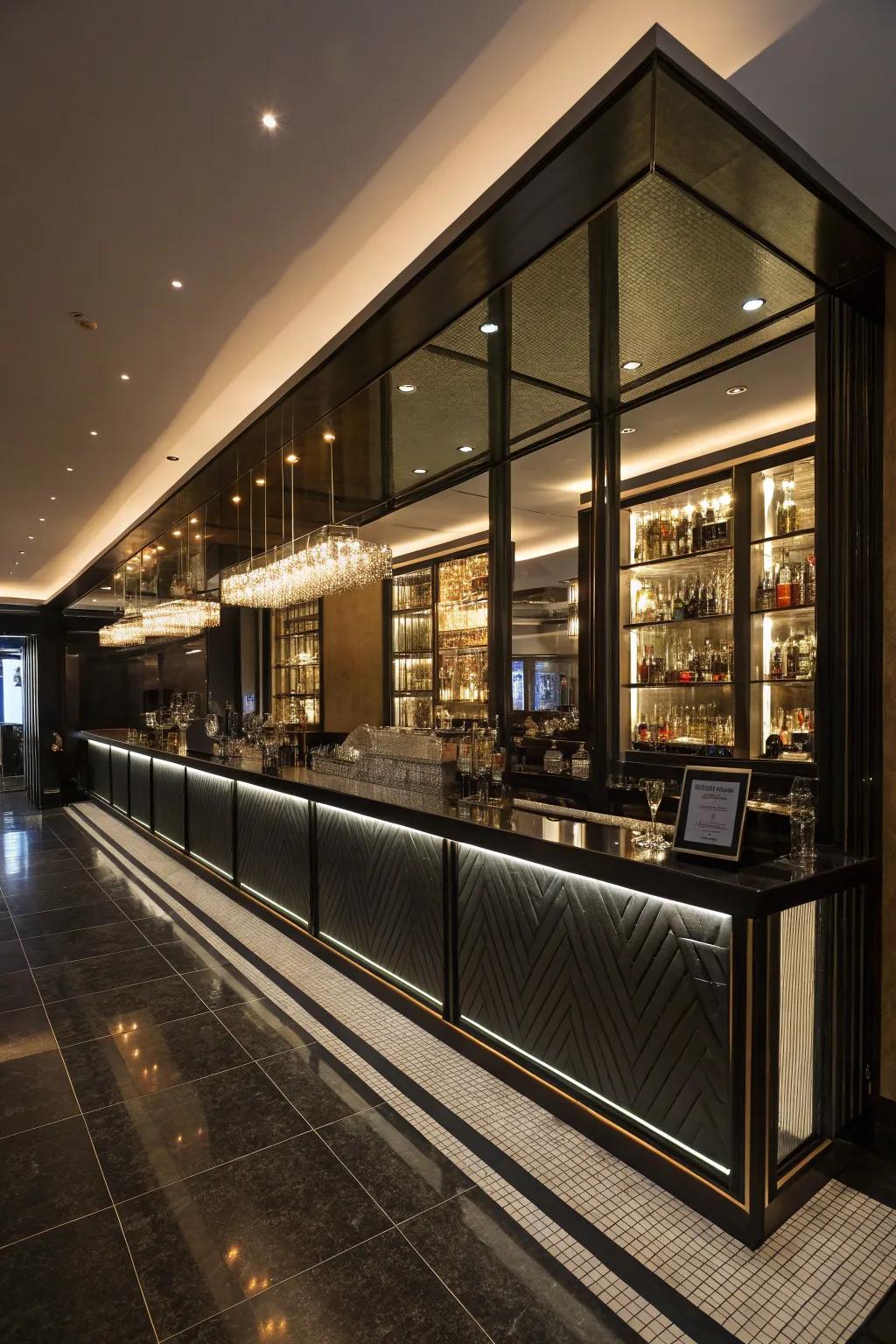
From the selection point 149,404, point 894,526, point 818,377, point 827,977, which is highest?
point 149,404

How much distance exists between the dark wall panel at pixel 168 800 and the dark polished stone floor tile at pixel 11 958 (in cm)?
210

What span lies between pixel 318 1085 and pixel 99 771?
9693 millimetres

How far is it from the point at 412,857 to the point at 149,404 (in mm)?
3444

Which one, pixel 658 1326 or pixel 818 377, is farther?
pixel 818 377

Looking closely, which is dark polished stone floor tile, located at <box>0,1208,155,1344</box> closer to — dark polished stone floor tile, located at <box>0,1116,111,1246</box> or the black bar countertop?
dark polished stone floor tile, located at <box>0,1116,111,1246</box>

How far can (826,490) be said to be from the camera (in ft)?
9.46

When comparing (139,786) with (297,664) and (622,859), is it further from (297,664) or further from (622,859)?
(622,859)

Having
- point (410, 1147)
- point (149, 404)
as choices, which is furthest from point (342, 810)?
point (149, 404)

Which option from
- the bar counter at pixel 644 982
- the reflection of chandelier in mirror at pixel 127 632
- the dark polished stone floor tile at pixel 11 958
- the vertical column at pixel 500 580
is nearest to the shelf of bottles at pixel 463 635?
the vertical column at pixel 500 580

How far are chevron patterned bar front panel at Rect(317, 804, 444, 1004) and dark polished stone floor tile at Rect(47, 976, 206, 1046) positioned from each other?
88cm

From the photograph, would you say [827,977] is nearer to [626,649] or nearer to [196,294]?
[626,649]

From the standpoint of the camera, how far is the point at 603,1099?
264 cm

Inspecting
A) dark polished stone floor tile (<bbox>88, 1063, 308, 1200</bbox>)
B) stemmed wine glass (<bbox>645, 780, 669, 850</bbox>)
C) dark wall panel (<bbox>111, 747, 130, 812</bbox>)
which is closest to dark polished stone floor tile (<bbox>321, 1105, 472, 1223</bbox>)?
dark polished stone floor tile (<bbox>88, 1063, 308, 1200</bbox>)

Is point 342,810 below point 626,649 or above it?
below
